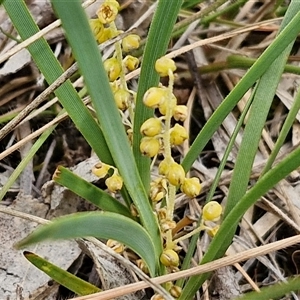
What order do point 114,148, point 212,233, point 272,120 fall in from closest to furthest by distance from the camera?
point 114,148 → point 212,233 → point 272,120

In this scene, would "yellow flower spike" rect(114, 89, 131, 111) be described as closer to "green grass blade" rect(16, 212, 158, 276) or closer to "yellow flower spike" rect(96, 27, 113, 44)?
"yellow flower spike" rect(96, 27, 113, 44)

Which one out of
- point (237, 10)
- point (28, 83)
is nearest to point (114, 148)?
point (28, 83)

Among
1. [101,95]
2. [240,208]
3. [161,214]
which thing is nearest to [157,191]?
[161,214]

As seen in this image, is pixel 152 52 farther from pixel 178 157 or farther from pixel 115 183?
pixel 178 157

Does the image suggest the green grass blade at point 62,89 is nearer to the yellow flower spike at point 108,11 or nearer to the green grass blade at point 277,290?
the yellow flower spike at point 108,11

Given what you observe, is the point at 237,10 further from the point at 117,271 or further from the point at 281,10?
the point at 117,271

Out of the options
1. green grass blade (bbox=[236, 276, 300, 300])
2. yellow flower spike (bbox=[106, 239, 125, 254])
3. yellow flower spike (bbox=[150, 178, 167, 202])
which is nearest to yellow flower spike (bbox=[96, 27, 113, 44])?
yellow flower spike (bbox=[150, 178, 167, 202])

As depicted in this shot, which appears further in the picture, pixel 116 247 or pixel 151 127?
pixel 116 247
